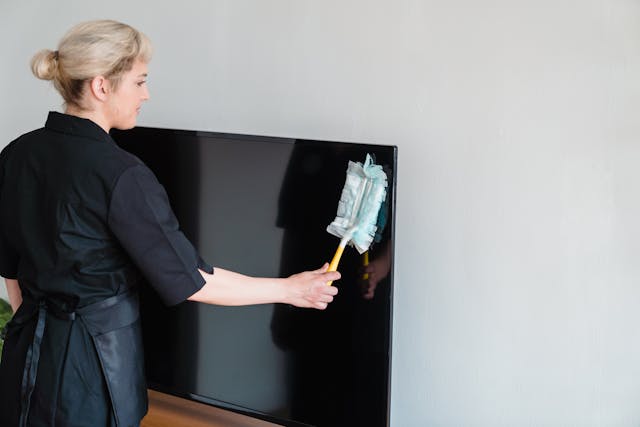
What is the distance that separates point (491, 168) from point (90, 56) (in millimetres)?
883

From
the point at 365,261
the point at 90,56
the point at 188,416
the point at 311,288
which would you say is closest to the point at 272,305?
the point at 311,288

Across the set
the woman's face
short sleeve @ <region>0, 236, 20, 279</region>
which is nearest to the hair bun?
the woman's face

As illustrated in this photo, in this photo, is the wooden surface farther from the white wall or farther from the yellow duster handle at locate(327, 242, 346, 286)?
the yellow duster handle at locate(327, 242, 346, 286)

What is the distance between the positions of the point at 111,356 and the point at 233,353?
0.39m

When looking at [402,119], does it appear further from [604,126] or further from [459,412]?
[459,412]

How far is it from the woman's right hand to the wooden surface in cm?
49

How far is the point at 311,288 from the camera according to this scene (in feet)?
5.83

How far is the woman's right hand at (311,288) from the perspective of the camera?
177 centimetres

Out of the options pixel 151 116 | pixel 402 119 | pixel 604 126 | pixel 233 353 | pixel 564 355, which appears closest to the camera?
pixel 604 126

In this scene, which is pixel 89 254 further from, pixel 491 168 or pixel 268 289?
pixel 491 168

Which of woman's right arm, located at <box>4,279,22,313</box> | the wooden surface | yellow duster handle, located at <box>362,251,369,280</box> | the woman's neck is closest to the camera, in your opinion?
the woman's neck

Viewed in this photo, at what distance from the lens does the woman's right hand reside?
5.79 feet

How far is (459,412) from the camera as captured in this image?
192 cm

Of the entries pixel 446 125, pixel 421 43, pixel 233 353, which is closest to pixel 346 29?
pixel 421 43
